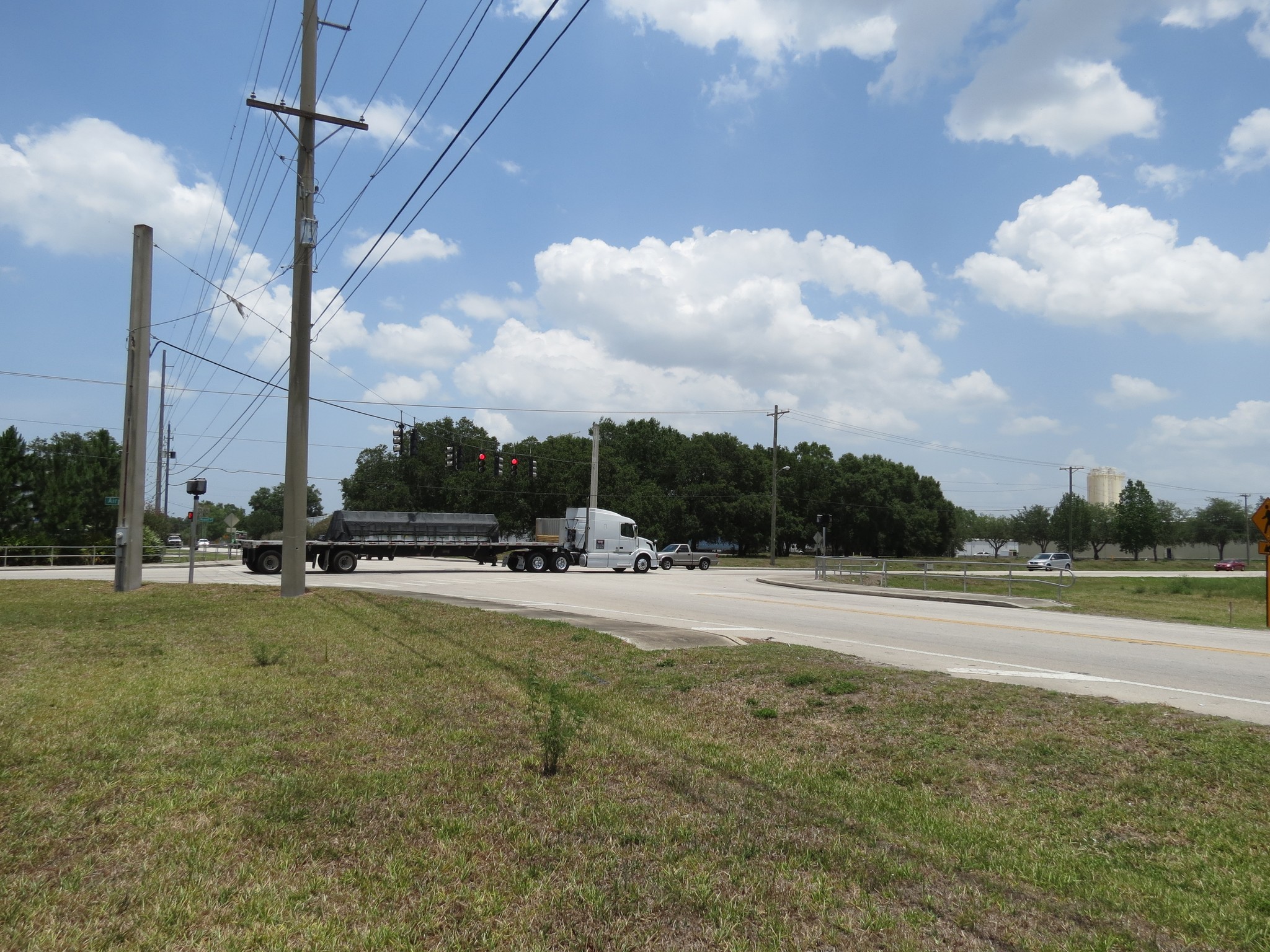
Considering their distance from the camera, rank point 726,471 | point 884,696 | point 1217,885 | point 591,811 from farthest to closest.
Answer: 1. point 726,471
2. point 884,696
3. point 591,811
4. point 1217,885

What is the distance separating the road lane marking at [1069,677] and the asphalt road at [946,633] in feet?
0.09

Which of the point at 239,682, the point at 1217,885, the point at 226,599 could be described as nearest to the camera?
the point at 1217,885

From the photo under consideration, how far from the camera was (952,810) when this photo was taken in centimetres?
514

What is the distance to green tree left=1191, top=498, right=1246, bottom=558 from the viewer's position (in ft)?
453

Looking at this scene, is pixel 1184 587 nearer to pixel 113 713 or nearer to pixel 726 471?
pixel 113 713

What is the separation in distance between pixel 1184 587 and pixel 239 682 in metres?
42.7

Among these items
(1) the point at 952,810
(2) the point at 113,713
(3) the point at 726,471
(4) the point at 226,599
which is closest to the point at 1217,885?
(1) the point at 952,810

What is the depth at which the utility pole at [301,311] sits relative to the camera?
20094 mm

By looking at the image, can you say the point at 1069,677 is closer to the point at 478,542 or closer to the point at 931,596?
the point at 931,596

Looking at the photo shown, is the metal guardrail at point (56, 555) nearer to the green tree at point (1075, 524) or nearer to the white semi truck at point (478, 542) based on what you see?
the white semi truck at point (478, 542)

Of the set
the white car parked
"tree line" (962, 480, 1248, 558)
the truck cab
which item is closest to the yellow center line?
the truck cab

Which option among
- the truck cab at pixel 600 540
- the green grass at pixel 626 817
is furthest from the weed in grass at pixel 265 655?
the truck cab at pixel 600 540

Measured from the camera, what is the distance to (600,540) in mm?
44594

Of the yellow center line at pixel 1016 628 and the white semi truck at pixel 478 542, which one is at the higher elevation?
the white semi truck at pixel 478 542
